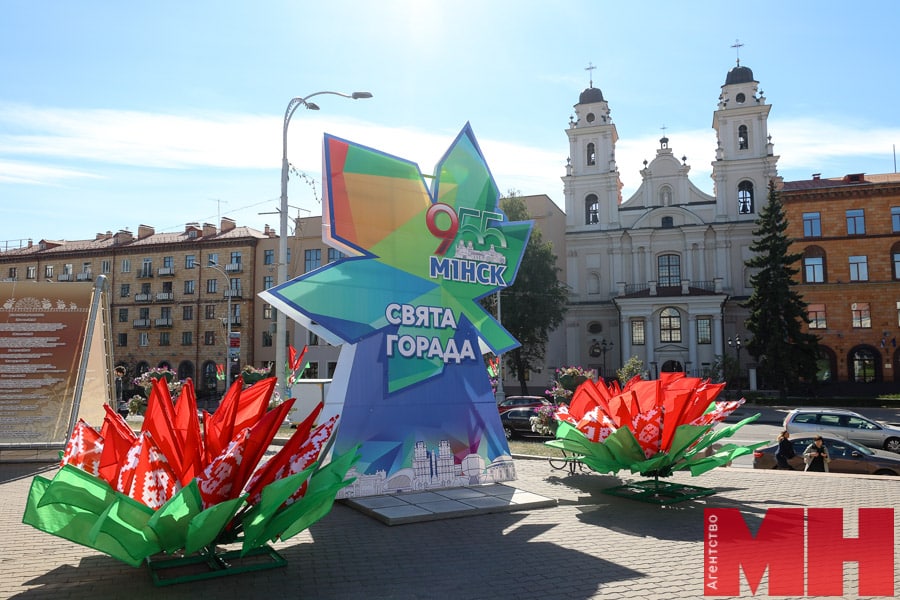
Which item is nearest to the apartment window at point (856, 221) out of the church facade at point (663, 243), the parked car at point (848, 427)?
the church facade at point (663, 243)

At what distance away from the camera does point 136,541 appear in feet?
19.6

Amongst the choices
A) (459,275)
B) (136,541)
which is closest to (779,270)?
(459,275)

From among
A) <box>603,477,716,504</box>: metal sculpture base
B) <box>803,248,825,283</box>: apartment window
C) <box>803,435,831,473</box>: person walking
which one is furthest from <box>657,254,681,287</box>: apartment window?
<box>603,477,716,504</box>: metal sculpture base

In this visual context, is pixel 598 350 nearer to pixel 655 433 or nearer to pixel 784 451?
pixel 784 451

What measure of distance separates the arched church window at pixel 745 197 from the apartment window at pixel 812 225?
6074 mm

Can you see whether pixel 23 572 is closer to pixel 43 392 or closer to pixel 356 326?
pixel 356 326

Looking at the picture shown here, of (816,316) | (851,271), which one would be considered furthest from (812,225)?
(816,316)

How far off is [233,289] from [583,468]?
48.1 meters

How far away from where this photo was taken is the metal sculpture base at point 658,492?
11016 millimetres

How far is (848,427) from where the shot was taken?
21.2 m

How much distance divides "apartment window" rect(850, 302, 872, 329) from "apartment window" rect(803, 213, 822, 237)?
5523 millimetres

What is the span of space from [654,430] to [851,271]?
4384 cm

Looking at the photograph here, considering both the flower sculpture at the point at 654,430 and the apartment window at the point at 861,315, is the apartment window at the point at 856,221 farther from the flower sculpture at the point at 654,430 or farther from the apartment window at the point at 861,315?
the flower sculpture at the point at 654,430

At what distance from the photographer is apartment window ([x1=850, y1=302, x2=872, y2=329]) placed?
45.6m
